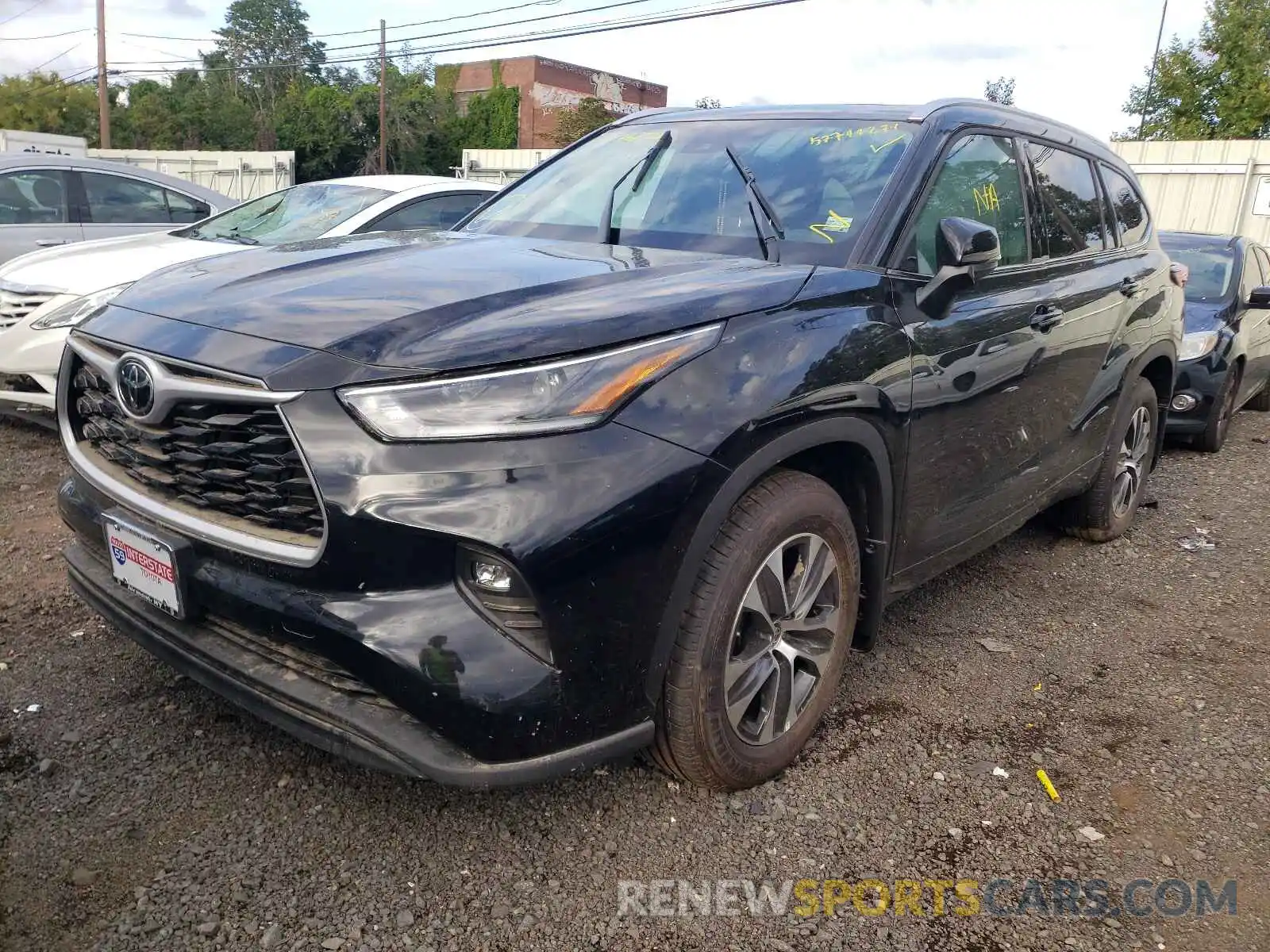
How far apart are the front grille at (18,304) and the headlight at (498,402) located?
467 centimetres

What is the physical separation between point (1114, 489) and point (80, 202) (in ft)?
24.6

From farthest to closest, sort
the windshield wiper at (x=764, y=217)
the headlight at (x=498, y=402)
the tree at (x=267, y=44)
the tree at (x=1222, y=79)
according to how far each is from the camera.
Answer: the tree at (x=267, y=44) < the tree at (x=1222, y=79) < the windshield wiper at (x=764, y=217) < the headlight at (x=498, y=402)

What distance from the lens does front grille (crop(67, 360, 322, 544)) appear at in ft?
6.82

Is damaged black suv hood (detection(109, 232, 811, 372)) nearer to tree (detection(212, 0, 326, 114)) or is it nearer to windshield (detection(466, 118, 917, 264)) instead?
windshield (detection(466, 118, 917, 264))

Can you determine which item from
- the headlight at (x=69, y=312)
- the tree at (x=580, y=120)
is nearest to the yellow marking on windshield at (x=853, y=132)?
the headlight at (x=69, y=312)

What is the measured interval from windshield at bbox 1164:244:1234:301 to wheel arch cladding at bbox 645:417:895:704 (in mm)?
5922

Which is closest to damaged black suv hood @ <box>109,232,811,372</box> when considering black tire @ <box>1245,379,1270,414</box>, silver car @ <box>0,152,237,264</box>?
silver car @ <box>0,152,237,264</box>

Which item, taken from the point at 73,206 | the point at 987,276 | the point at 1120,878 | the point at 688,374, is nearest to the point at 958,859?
the point at 1120,878

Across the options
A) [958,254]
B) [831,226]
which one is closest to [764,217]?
[831,226]

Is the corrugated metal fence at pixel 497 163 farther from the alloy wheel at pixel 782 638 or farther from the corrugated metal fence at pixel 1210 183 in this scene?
the alloy wheel at pixel 782 638

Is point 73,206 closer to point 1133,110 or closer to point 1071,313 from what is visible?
point 1071,313

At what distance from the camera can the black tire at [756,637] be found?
2.30 m

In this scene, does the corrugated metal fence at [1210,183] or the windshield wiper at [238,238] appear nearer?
the windshield wiper at [238,238]

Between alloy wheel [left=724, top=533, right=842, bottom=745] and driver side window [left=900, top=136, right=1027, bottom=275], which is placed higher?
driver side window [left=900, top=136, right=1027, bottom=275]
